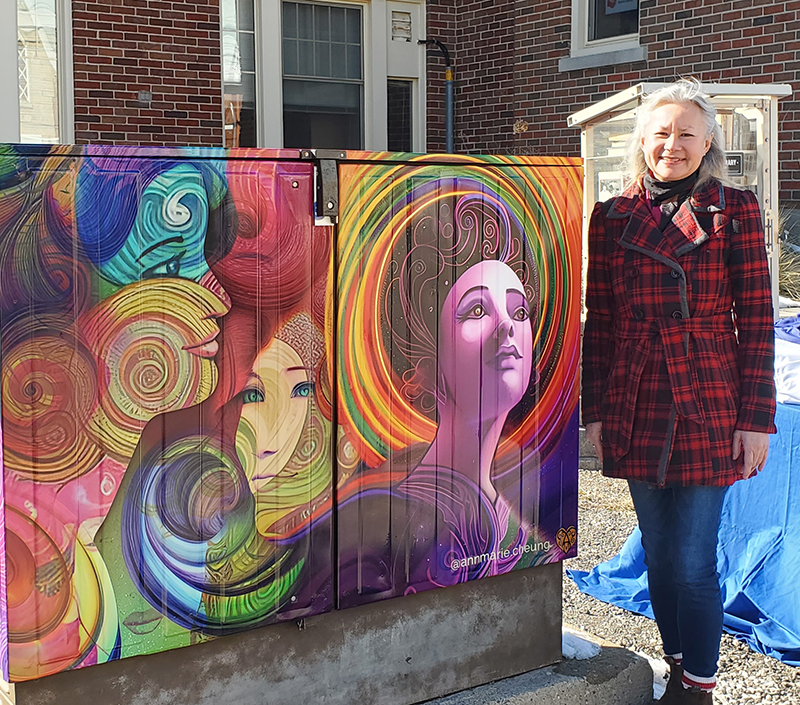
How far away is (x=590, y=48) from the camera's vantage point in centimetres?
983

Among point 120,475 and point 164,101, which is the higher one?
point 164,101

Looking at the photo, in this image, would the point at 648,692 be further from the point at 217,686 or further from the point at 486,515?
the point at 217,686

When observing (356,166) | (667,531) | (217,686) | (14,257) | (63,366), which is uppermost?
(356,166)

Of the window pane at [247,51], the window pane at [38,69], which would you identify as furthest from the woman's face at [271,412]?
the window pane at [247,51]

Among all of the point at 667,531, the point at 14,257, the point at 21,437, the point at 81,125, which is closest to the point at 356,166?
the point at 14,257

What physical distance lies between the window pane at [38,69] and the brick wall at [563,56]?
13.5 feet

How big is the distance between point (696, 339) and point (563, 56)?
7958mm

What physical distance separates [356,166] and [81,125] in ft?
22.2

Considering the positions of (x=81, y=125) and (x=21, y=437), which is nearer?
(x=21, y=437)

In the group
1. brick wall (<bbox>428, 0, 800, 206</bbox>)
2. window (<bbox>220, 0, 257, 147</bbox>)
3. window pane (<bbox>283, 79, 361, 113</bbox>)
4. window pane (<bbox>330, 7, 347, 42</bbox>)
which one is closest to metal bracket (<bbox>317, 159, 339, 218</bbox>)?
brick wall (<bbox>428, 0, 800, 206</bbox>)

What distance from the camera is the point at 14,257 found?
6.34 feet

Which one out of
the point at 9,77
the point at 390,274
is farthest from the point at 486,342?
the point at 9,77

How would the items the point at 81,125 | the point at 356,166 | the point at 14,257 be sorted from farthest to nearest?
the point at 81,125 → the point at 356,166 → the point at 14,257

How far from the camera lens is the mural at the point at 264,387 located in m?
2.01
